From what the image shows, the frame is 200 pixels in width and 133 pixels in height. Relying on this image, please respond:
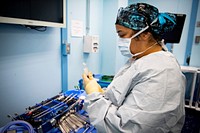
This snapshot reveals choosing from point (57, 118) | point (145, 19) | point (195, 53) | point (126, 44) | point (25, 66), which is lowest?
point (57, 118)

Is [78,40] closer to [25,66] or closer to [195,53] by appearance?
[25,66]

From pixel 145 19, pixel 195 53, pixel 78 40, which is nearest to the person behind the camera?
pixel 145 19

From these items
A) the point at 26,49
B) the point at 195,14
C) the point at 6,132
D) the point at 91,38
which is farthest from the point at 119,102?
the point at 195,14

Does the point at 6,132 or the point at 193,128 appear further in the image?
the point at 193,128

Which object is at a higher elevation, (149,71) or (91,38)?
(91,38)

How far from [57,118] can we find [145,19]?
2.63 ft

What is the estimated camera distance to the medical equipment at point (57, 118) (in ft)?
2.96

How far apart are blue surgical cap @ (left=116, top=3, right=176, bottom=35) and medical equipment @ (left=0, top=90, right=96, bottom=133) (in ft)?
2.25

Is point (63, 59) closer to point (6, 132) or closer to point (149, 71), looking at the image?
point (6, 132)

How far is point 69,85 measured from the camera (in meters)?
2.01

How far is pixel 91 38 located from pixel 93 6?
2.07ft

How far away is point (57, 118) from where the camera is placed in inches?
38.3

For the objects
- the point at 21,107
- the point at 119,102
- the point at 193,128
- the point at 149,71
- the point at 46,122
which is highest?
the point at 149,71

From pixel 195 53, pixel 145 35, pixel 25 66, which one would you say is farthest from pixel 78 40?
pixel 195 53
